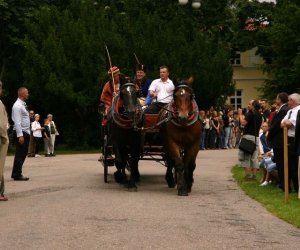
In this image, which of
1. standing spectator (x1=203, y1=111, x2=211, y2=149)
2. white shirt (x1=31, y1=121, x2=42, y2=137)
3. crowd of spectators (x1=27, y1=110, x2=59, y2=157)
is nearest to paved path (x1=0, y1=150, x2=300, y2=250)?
crowd of spectators (x1=27, y1=110, x2=59, y2=157)

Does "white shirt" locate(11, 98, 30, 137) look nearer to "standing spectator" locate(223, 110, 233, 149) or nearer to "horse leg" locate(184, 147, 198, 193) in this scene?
"horse leg" locate(184, 147, 198, 193)

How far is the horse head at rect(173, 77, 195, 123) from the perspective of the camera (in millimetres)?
15445

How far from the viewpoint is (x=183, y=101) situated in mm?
15438

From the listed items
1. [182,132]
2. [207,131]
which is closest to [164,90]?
[182,132]

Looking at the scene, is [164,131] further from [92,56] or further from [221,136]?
[221,136]

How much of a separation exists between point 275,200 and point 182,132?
7.73 ft

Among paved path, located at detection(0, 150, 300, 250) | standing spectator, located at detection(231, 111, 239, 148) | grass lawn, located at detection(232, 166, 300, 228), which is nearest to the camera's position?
paved path, located at detection(0, 150, 300, 250)

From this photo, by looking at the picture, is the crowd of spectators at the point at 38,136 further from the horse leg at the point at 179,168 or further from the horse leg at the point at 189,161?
the horse leg at the point at 179,168

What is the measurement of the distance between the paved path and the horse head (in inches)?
60.8

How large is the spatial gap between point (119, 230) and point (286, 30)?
38592 mm

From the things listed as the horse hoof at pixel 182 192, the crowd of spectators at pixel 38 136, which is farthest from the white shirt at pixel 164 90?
the crowd of spectators at pixel 38 136

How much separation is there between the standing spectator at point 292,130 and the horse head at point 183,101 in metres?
1.79

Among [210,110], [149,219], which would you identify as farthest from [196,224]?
[210,110]

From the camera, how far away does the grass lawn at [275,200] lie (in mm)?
12317
